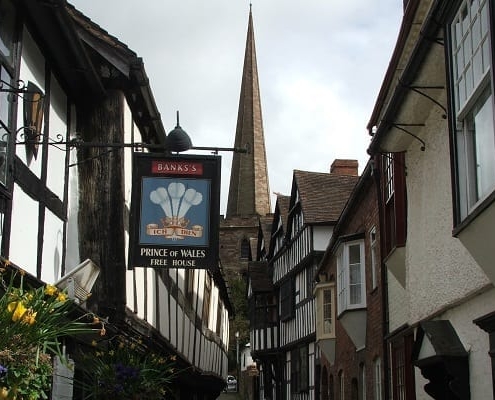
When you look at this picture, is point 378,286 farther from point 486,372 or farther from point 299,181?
point 299,181

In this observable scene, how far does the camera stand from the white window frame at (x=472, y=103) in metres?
7.04

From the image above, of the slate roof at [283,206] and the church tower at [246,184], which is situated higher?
the church tower at [246,184]

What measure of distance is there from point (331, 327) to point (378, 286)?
840 centimetres

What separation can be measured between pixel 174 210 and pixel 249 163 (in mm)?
71197

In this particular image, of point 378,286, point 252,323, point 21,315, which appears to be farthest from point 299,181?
point 21,315

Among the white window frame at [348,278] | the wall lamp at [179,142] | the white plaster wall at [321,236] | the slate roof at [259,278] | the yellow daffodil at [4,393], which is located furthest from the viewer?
the slate roof at [259,278]

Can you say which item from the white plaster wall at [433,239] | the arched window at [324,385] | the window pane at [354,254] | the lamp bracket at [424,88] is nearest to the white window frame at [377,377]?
the window pane at [354,254]

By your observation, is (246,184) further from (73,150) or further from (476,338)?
(476,338)

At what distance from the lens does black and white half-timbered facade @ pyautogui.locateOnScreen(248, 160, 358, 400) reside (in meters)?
29.9

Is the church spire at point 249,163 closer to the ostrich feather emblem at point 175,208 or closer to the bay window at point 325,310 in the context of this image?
the bay window at point 325,310

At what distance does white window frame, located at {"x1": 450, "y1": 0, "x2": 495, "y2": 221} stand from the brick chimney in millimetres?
26423

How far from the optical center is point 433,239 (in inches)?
396

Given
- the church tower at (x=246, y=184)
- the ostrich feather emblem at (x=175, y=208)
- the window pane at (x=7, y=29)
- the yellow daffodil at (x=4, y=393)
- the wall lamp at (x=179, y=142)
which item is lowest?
the yellow daffodil at (x=4, y=393)

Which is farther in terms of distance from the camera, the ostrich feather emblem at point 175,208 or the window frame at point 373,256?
the window frame at point 373,256
